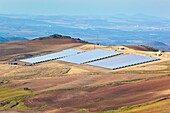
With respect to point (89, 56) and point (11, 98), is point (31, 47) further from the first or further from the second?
point (11, 98)

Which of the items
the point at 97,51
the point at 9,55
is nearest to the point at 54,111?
the point at 97,51

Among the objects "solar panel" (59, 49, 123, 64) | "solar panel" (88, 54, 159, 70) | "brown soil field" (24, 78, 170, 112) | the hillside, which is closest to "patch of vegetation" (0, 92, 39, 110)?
"brown soil field" (24, 78, 170, 112)

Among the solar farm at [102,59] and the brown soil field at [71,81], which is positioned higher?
the solar farm at [102,59]

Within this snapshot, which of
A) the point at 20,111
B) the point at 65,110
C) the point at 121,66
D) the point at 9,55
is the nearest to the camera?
the point at 65,110

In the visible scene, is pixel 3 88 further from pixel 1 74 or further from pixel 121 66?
pixel 121 66

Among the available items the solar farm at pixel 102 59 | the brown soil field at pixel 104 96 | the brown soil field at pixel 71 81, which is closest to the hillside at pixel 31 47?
the solar farm at pixel 102 59

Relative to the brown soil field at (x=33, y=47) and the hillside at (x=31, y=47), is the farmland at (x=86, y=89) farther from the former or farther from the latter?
the brown soil field at (x=33, y=47)
